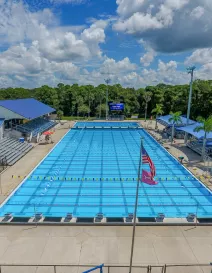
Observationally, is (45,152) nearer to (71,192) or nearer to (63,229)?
(71,192)

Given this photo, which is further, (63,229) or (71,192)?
(71,192)

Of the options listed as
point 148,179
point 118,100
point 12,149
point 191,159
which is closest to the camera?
point 148,179

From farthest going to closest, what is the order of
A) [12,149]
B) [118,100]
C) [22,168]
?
[118,100], [12,149], [22,168]

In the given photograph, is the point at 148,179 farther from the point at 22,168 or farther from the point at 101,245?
the point at 22,168

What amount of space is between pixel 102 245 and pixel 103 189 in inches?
275

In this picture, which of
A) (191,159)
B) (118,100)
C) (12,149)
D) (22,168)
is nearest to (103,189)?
(22,168)

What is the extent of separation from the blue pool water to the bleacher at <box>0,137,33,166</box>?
270cm

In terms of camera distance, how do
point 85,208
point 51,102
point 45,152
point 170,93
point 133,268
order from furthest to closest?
point 51,102, point 170,93, point 45,152, point 85,208, point 133,268

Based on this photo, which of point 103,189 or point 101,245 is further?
point 103,189

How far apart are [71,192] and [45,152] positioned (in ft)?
33.8

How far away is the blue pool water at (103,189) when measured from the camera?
14547mm

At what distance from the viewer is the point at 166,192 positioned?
1700 centimetres

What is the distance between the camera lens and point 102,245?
10359 millimetres

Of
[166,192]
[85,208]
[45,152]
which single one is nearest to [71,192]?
[85,208]
